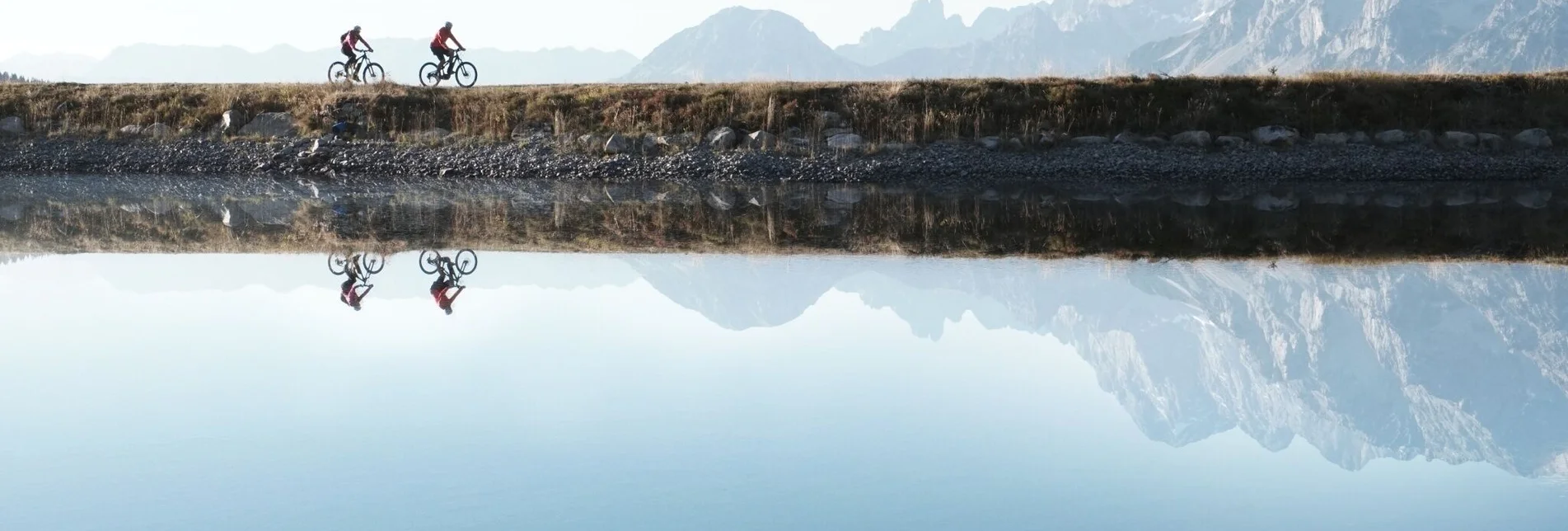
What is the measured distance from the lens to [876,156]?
3528 cm

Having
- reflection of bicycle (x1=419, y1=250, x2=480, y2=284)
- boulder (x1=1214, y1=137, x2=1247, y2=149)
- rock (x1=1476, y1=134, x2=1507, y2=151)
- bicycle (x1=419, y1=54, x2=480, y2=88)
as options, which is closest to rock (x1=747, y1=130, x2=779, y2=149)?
bicycle (x1=419, y1=54, x2=480, y2=88)

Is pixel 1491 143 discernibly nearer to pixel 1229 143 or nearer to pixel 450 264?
pixel 1229 143

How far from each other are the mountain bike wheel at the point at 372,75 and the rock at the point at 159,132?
5944 mm

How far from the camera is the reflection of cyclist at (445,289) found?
51.0 feet

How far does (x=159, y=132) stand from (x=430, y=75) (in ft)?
27.5

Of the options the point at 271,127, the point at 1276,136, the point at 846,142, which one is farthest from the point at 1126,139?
the point at 271,127

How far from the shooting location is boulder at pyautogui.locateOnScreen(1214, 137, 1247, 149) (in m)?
35.3

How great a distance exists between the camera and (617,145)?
121ft

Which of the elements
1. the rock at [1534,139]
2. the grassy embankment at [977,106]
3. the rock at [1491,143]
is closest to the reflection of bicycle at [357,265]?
Result: the grassy embankment at [977,106]

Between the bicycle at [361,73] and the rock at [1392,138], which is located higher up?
the bicycle at [361,73]

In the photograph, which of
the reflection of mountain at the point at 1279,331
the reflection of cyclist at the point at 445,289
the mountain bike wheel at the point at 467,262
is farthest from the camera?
the mountain bike wheel at the point at 467,262

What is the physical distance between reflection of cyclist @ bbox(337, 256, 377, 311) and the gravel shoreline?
1731 cm

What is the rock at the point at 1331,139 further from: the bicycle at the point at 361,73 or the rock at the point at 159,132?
the rock at the point at 159,132

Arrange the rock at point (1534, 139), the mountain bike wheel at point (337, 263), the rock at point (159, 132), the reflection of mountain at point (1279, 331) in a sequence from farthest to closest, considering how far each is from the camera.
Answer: the rock at point (159, 132) < the rock at point (1534, 139) < the mountain bike wheel at point (337, 263) < the reflection of mountain at point (1279, 331)
